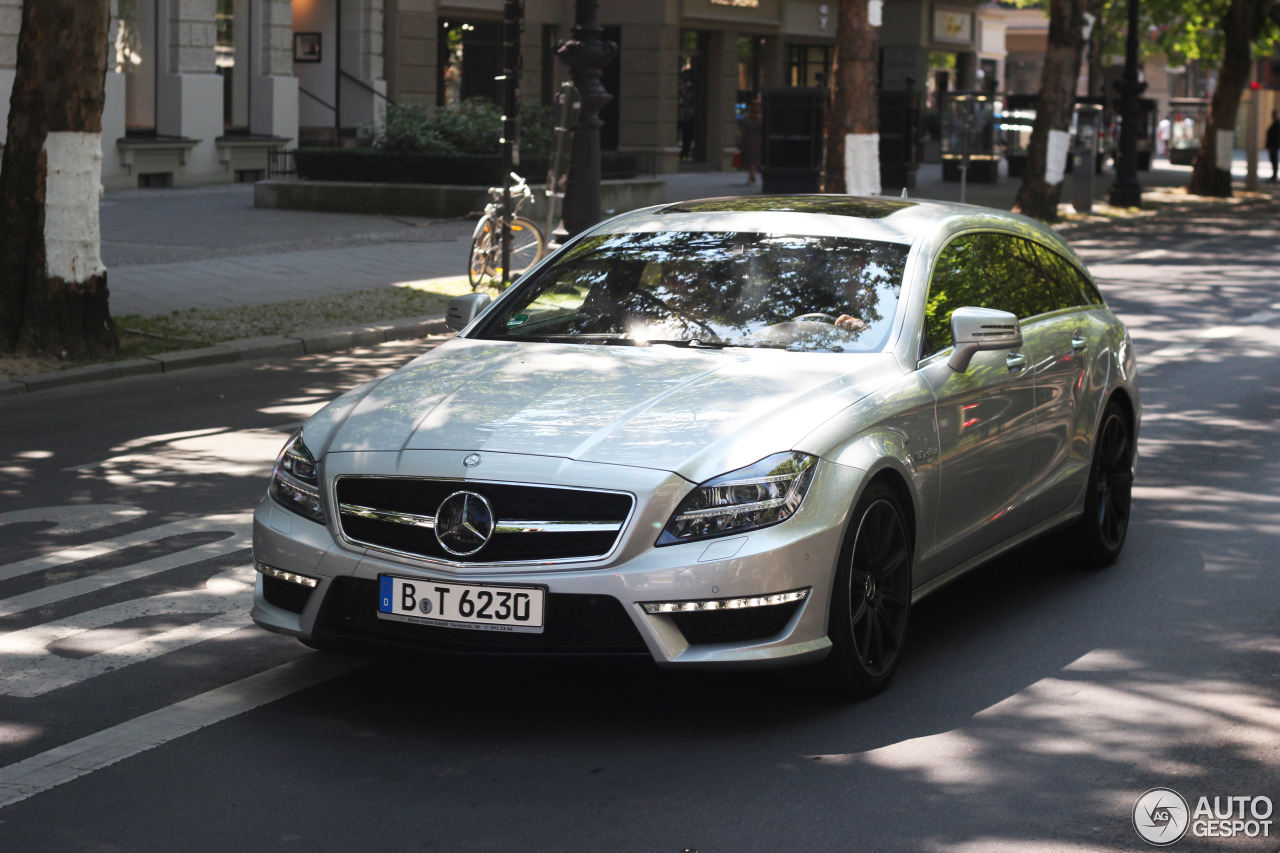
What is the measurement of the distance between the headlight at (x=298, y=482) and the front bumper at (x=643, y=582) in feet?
0.25

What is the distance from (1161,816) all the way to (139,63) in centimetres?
2883

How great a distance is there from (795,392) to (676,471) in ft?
2.24

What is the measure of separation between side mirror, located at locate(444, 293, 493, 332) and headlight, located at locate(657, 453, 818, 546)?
1.94 metres

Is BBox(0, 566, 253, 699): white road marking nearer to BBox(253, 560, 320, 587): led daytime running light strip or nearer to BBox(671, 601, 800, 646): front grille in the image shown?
BBox(253, 560, 320, 587): led daytime running light strip

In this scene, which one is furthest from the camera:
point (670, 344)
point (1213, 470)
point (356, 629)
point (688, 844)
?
point (1213, 470)

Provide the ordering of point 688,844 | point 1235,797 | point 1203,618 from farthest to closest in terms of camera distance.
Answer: point 1203,618 < point 1235,797 < point 688,844

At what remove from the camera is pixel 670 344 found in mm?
5840

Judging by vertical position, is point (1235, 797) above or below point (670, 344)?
below

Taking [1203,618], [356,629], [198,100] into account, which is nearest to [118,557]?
[356,629]

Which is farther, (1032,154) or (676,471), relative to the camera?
(1032,154)

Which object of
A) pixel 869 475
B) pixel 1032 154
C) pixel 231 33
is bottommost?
pixel 869 475

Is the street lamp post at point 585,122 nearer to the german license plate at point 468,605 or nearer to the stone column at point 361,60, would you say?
the german license plate at point 468,605

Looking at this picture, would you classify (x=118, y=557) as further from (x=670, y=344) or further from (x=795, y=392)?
(x=795, y=392)

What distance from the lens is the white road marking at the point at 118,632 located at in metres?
5.54
